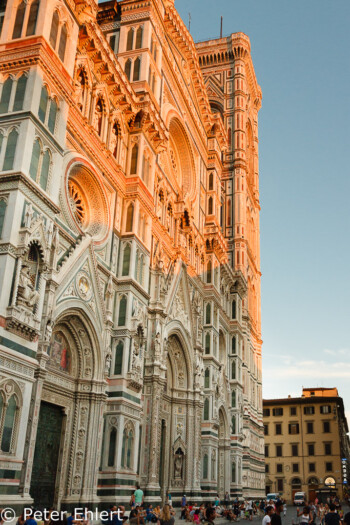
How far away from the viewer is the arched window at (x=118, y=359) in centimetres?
2194

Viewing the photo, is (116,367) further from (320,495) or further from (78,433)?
(320,495)

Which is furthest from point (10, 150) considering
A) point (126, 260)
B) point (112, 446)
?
point (112, 446)

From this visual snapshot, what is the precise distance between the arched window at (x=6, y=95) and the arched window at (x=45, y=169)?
1796mm

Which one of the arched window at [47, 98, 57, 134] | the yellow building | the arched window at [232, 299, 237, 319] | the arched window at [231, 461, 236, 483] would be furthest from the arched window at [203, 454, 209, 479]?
the yellow building

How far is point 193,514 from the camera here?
27.0 meters

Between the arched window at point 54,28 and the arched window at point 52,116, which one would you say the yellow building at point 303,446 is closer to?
the arched window at point 52,116

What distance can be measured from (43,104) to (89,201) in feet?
17.1

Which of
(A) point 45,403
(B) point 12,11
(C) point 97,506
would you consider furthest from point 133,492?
(B) point 12,11

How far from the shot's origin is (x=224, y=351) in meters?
42.6

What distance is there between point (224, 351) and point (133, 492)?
21.8m

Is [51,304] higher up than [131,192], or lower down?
lower down

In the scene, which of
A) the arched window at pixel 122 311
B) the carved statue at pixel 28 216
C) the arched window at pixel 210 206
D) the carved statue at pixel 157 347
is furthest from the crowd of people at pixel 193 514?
the arched window at pixel 210 206

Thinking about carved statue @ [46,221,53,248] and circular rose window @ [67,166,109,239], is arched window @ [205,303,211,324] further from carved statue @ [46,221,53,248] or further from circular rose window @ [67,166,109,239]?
carved statue @ [46,221,53,248]

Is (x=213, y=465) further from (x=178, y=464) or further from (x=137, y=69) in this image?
(x=137, y=69)
